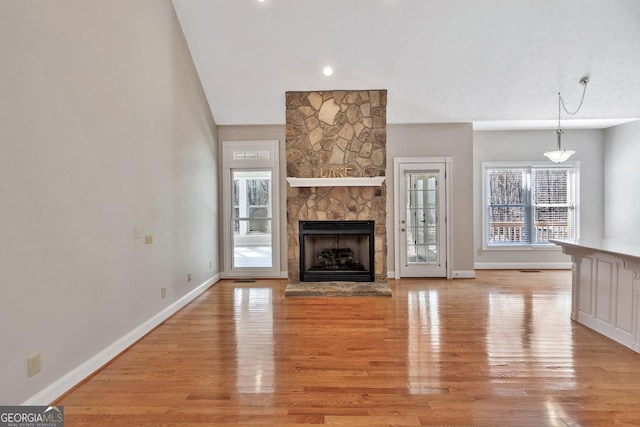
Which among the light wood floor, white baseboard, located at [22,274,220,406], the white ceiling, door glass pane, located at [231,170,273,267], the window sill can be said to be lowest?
the light wood floor

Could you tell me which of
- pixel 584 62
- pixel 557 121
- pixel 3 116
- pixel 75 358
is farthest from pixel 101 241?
pixel 557 121

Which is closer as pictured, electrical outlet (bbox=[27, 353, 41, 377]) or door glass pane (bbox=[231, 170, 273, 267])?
electrical outlet (bbox=[27, 353, 41, 377])

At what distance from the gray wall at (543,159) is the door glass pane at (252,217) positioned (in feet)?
13.6

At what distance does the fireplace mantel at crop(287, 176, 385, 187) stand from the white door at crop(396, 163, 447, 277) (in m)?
1.05

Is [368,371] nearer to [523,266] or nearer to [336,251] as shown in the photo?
[336,251]

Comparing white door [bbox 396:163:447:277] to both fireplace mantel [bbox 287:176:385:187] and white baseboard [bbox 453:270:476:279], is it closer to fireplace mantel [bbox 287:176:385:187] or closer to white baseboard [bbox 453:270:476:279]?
white baseboard [bbox 453:270:476:279]

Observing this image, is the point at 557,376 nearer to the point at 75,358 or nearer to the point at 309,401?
the point at 309,401

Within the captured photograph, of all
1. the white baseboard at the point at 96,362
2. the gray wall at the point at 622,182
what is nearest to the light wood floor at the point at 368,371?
the white baseboard at the point at 96,362

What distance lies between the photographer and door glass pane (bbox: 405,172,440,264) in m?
6.28

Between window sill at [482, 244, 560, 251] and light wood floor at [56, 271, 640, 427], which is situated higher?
window sill at [482, 244, 560, 251]

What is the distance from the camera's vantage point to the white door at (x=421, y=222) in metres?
6.25

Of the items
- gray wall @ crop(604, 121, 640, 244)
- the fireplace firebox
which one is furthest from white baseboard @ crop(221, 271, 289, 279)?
gray wall @ crop(604, 121, 640, 244)

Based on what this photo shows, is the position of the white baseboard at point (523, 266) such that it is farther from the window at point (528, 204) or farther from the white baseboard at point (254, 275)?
the white baseboard at point (254, 275)

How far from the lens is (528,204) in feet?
23.4
